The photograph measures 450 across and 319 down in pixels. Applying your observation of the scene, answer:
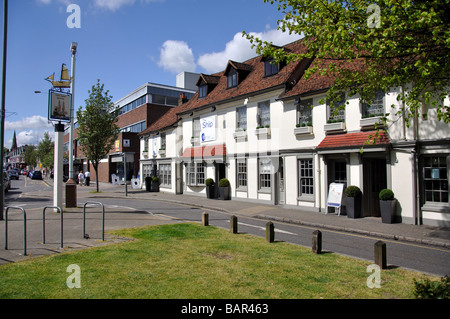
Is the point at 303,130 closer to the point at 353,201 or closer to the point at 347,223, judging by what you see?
the point at 353,201

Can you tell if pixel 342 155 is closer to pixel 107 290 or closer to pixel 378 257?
pixel 378 257

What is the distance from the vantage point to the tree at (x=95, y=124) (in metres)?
27.3

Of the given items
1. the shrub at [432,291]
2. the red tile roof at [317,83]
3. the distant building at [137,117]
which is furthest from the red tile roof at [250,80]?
the shrub at [432,291]

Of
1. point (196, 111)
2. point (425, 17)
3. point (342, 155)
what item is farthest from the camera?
point (196, 111)

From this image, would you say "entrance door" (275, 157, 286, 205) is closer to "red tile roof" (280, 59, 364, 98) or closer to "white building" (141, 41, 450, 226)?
"white building" (141, 41, 450, 226)

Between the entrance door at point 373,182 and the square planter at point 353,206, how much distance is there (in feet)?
1.69

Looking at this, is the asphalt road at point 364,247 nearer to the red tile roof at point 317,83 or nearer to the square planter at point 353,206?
the square planter at point 353,206

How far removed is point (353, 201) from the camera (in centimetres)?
1382

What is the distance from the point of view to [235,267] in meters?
6.64

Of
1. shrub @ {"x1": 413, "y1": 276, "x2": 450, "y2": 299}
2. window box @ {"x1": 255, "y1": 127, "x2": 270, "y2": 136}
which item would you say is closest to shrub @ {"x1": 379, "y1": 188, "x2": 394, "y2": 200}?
window box @ {"x1": 255, "y1": 127, "x2": 270, "y2": 136}
